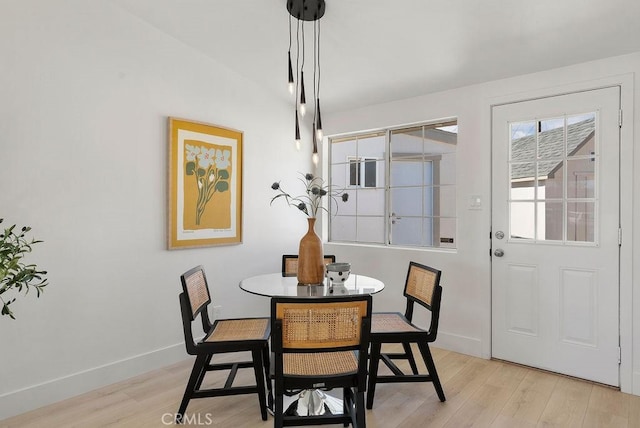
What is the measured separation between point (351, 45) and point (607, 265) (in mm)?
2429

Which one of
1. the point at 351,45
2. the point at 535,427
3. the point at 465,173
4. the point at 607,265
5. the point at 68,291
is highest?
the point at 351,45

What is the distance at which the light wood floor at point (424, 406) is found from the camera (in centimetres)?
217

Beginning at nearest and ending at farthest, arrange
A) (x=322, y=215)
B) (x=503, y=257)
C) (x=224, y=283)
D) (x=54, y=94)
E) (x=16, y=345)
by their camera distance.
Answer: (x=16, y=345) → (x=54, y=94) → (x=503, y=257) → (x=224, y=283) → (x=322, y=215)

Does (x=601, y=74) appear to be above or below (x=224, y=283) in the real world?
above

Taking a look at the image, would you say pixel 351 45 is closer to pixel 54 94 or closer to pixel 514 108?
pixel 514 108

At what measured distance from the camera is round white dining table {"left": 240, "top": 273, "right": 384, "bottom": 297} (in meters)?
2.23

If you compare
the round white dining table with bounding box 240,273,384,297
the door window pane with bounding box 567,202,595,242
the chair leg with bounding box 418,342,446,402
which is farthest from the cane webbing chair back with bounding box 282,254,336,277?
the door window pane with bounding box 567,202,595,242

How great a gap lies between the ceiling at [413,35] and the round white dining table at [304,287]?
1.77m

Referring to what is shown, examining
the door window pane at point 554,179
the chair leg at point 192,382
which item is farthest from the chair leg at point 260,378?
the door window pane at point 554,179

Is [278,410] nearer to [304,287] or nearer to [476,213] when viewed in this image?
[304,287]

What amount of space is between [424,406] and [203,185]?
2362 millimetres

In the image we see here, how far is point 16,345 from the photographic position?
7.41 ft

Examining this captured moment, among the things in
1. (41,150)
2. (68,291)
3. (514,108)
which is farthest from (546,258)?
(41,150)

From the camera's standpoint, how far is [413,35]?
8.70 feet
